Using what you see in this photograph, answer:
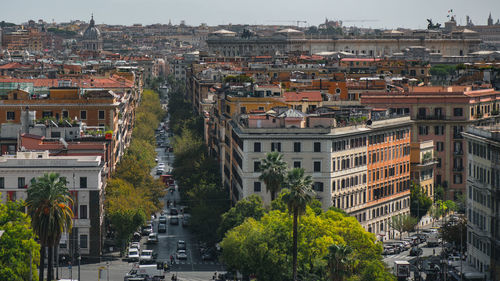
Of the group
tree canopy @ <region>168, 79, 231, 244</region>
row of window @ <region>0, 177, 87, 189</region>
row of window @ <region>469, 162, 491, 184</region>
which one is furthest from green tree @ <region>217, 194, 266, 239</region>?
row of window @ <region>469, 162, 491, 184</region>

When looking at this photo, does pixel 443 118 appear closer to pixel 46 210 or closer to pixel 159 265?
pixel 159 265

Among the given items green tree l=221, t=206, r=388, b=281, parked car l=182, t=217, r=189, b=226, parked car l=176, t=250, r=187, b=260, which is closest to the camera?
green tree l=221, t=206, r=388, b=281

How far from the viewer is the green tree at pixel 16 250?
79062 millimetres

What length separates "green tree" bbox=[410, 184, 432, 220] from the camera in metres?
124

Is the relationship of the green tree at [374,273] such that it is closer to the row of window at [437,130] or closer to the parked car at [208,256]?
the parked car at [208,256]

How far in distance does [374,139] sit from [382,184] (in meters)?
4.54

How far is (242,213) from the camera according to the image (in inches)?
3949

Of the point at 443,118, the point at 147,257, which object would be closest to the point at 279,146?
the point at 147,257

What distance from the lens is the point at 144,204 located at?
4500 inches

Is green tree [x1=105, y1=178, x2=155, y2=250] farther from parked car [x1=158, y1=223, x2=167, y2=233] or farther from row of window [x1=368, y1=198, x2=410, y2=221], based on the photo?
row of window [x1=368, y1=198, x2=410, y2=221]

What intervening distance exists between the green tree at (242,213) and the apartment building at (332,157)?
5715 millimetres

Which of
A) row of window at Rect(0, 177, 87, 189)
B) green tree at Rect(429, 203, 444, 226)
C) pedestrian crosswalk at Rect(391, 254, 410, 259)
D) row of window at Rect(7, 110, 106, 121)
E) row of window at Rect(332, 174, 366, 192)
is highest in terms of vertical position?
row of window at Rect(7, 110, 106, 121)

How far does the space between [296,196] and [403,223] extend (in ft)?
122

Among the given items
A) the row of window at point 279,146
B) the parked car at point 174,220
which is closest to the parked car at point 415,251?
the row of window at point 279,146
